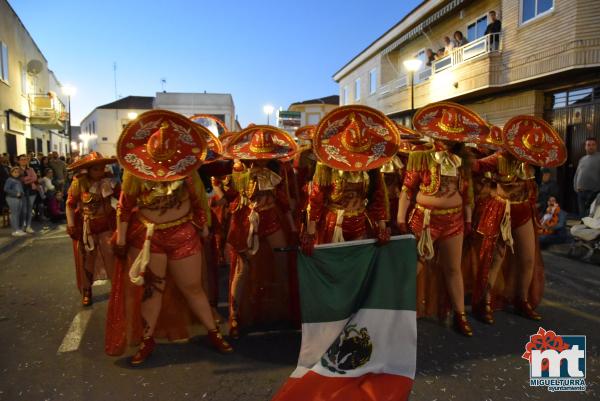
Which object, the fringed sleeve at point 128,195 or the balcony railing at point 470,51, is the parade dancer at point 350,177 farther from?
the balcony railing at point 470,51

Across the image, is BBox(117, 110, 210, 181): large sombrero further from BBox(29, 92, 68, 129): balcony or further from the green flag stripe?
BBox(29, 92, 68, 129): balcony

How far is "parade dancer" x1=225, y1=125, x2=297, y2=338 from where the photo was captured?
4.01m

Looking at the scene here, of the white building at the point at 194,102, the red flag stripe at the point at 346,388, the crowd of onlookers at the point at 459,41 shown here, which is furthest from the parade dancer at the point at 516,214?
the white building at the point at 194,102

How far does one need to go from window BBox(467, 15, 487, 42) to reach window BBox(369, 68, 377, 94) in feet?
28.5

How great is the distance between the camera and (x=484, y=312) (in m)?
4.46

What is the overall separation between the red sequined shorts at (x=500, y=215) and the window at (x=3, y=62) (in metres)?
20.2

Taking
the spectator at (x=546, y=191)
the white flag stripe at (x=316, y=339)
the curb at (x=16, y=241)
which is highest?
the spectator at (x=546, y=191)

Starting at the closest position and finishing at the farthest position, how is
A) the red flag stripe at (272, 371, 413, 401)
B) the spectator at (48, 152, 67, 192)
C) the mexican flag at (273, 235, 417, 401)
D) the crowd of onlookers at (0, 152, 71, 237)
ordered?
1. the red flag stripe at (272, 371, 413, 401)
2. the mexican flag at (273, 235, 417, 401)
3. the crowd of onlookers at (0, 152, 71, 237)
4. the spectator at (48, 152, 67, 192)

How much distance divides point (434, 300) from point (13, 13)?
23501mm

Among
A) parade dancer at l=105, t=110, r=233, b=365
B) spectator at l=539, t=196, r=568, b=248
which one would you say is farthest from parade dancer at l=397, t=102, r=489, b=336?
spectator at l=539, t=196, r=568, b=248

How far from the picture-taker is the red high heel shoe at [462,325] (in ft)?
13.5

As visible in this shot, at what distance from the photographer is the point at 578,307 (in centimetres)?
488

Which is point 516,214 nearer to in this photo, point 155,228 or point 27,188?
point 155,228

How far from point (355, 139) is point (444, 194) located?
1217 mm
